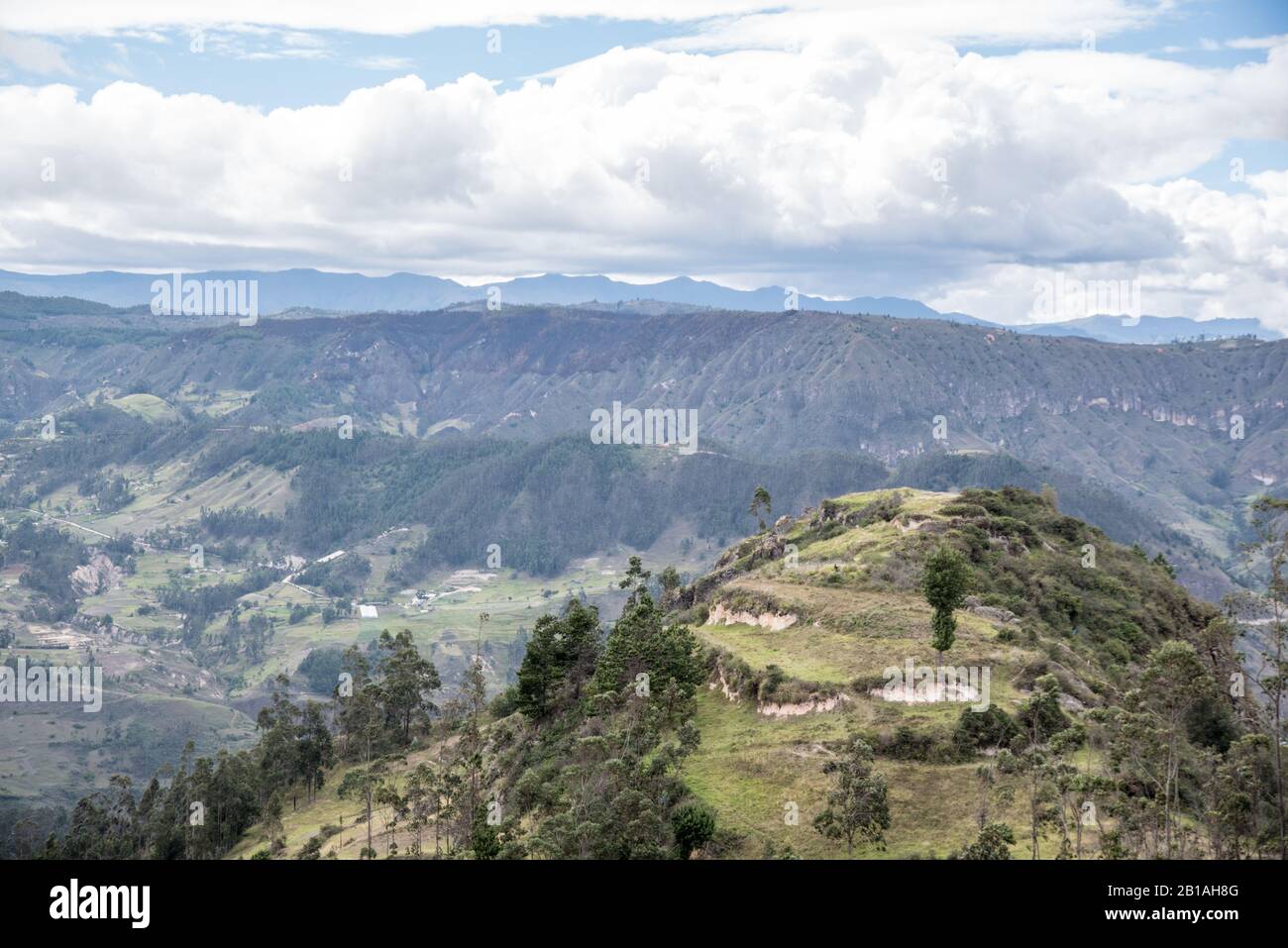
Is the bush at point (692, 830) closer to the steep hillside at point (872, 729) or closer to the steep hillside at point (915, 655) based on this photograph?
the steep hillside at point (872, 729)

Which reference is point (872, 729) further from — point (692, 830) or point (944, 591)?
point (692, 830)

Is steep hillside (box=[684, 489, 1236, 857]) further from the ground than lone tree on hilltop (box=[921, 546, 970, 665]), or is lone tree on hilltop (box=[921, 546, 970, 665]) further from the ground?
lone tree on hilltop (box=[921, 546, 970, 665])

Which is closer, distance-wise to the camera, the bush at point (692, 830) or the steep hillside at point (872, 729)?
the steep hillside at point (872, 729)

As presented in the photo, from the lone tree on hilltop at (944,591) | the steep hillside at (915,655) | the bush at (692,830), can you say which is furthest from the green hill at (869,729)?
the lone tree on hilltop at (944,591)

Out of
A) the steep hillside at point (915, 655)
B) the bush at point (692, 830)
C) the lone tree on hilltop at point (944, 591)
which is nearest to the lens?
the bush at point (692, 830)

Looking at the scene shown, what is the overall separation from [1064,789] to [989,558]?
5675cm

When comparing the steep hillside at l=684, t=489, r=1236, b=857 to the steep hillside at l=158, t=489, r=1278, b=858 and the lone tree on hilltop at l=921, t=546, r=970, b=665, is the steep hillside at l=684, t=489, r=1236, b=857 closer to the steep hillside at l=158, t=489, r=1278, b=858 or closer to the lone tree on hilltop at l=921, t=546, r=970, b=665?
the steep hillside at l=158, t=489, r=1278, b=858

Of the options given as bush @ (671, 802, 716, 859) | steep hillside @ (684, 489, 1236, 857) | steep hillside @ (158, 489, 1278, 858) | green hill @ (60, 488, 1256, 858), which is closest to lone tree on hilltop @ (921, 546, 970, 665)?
steep hillside @ (158, 489, 1278, 858)

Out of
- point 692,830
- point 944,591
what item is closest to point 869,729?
point 944,591

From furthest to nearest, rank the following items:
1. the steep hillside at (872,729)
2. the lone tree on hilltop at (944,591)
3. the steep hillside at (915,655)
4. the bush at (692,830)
→ the lone tree on hilltop at (944,591)
the steep hillside at (915,655)
the bush at (692,830)
the steep hillside at (872,729)
